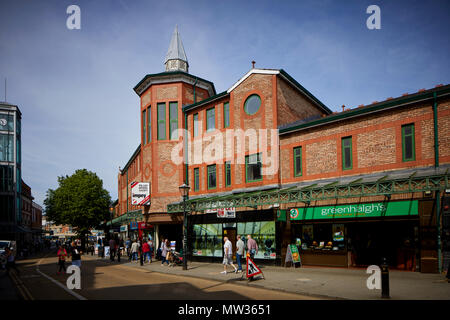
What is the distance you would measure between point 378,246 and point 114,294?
12701 mm

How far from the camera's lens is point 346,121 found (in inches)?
717

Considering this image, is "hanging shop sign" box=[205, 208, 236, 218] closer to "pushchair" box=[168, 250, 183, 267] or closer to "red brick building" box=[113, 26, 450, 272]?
"red brick building" box=[113, 26, 450, 272]

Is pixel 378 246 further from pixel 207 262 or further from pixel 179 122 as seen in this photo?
pixel 179 122

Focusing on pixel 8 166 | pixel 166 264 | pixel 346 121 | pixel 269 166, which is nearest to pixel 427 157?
pixel 346 121

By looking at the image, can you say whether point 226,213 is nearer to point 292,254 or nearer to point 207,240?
point 292,254

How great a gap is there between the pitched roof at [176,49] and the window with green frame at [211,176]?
11131 mm

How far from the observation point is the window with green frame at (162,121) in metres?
27.4

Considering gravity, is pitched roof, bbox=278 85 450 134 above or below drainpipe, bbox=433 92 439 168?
above

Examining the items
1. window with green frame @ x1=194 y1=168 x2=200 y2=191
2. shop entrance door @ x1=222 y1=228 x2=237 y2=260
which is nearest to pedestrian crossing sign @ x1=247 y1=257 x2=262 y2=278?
shop entrance door @ x1=222 y1=228 x2=237 y2=260

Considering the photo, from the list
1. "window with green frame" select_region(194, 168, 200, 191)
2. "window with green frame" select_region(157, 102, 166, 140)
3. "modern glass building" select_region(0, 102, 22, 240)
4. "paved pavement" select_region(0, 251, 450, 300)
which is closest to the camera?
"paved pavement" select_region(0, 251, 450, 300)

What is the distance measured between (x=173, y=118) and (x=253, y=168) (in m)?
8.91

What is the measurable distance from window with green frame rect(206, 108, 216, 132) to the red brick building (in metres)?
0.08

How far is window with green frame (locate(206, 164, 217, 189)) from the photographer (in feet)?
80.8

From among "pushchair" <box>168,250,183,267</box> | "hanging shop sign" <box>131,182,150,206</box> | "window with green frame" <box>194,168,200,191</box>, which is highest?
"window with green frame" <box>194,168,200,191</box>
